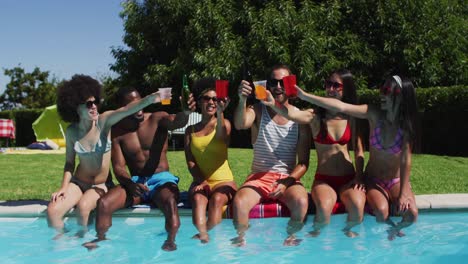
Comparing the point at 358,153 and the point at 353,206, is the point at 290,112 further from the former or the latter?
the point at 353,206

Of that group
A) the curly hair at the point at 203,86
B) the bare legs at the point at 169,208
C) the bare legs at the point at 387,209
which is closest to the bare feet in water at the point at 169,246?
the bare legs at the point at 169,208

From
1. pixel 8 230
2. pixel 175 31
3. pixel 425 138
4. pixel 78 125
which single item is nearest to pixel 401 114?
pixel 78 125

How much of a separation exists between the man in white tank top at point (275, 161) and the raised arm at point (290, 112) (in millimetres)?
132

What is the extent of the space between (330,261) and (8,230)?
11.7 ft

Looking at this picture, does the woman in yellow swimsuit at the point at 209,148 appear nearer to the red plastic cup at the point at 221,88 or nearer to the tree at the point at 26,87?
the red plastic cup at the point at 221,88

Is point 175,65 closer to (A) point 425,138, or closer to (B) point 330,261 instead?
(A) point 425,138

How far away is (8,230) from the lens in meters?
5.43

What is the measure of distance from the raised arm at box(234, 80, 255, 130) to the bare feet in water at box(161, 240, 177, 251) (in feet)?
4.58

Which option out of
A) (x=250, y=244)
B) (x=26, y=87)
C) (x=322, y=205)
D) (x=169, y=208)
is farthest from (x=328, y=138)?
(x=26, y=87)

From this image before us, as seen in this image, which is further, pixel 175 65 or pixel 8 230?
pixel 175 65

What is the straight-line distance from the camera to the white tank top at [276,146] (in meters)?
5.32

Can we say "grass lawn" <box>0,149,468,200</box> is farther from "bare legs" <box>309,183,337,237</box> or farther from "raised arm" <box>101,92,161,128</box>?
"bare legs" <box>309,183,337,237</box>

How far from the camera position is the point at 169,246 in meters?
4.73

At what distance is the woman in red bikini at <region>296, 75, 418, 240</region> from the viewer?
491cm
